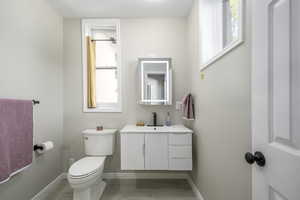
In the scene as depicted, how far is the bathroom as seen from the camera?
61 centimetres

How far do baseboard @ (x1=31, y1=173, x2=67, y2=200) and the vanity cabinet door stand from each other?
38.9 inches

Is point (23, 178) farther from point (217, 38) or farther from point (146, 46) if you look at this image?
point (217, 38)

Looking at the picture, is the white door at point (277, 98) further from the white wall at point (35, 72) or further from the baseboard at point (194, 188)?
the white wall at point (35, 72)

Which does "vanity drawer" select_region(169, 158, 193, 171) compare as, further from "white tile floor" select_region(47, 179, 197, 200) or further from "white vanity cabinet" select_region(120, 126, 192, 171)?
"white tile floor" select_region(47, 179, 197, 200)

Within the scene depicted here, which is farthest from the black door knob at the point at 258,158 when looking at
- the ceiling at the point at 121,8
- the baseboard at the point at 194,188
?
the ceiling at the point at 121,8

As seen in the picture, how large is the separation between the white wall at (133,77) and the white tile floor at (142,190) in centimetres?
32

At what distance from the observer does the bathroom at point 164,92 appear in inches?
24.0

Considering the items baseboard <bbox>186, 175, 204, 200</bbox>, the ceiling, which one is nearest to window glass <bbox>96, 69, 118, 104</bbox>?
the ceiling

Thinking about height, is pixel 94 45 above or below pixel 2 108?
above

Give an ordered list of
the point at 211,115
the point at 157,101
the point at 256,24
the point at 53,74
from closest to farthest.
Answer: the point at 256,24, the point at 211,115, the point at 53,74, the point at 157,101

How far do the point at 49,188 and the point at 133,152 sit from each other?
120cm

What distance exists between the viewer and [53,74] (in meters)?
2.17

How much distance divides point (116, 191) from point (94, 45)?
7.02ft

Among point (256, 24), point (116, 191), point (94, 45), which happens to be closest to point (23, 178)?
point (116, 191)
